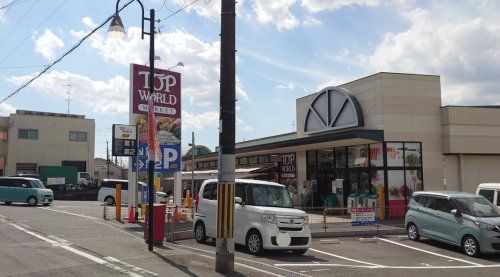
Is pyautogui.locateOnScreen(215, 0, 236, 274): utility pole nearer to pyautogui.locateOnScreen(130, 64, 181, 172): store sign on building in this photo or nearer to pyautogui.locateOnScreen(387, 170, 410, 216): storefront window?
pyautogui.locateOnScreen(130, 64, 181, 172): store sign on building

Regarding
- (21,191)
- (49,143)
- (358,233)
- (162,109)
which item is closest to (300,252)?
(358,233)

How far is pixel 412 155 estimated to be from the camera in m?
23.3

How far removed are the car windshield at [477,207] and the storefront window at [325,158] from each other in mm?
11196

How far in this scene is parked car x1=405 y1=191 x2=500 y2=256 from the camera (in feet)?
46.1

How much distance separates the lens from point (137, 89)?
23.2 meters

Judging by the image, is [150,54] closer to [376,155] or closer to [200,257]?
[200,257]

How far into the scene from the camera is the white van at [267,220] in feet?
42.5

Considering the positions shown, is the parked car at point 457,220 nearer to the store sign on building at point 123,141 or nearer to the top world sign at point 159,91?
the store sign on building at point 123,141

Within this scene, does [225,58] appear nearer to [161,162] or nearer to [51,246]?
[51,246]

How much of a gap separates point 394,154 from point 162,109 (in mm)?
10863

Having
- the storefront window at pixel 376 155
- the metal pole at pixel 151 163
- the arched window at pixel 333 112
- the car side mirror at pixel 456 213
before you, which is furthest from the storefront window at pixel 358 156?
the metal pole at pixel 151 163

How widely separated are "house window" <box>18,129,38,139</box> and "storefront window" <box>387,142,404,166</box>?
4911cm

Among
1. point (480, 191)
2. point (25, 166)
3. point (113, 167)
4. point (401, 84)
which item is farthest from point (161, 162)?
point (113, 167)

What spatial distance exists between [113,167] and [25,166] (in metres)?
39.1
